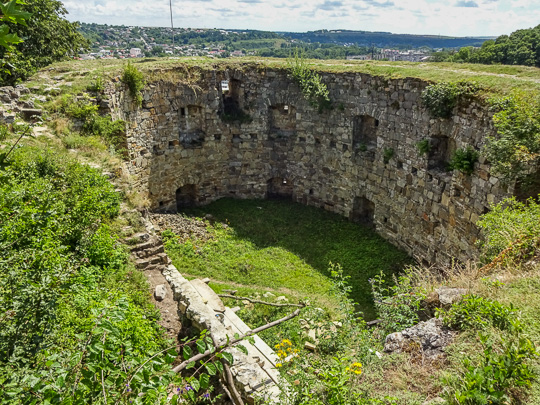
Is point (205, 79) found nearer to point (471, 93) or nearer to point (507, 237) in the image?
point (471, 93)

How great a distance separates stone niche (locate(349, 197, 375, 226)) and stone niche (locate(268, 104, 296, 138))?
348 centimetres

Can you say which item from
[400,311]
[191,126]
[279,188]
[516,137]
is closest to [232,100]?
[191,126]

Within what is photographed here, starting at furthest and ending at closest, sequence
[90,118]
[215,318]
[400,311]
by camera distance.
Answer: [90,118]
[215,318]
[400,311]

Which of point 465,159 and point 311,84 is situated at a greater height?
point 311,84

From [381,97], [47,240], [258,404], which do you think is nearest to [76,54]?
[381,97]

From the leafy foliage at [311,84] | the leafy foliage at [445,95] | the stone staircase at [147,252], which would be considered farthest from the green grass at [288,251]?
the leafy foliage at [445,95]

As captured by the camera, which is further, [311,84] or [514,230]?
[311,84]

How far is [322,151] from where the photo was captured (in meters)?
14.5

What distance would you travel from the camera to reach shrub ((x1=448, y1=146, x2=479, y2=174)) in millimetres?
9633

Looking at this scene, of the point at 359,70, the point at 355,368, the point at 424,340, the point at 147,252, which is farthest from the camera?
the point at 359,70

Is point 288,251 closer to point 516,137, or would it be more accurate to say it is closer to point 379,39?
point 516,137

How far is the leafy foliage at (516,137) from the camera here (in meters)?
7.99

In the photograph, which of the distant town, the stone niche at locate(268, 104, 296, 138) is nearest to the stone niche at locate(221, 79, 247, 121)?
the stone niche at locate(268, 104, 296, 138)

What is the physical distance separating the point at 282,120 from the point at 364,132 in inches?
128
